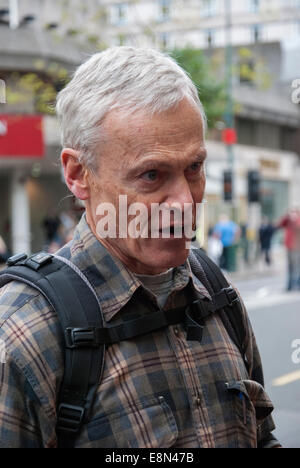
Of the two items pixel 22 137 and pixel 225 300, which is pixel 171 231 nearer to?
pixel 225 300

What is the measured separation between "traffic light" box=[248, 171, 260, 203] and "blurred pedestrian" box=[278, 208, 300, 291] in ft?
19.8

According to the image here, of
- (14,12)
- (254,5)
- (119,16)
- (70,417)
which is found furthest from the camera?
(254,5)

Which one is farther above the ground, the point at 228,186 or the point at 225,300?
the point at 228,186

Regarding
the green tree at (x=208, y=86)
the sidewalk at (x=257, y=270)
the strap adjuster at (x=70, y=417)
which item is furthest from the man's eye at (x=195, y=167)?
the green tree at (x=208, y=86)

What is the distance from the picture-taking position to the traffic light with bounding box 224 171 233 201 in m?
19.5

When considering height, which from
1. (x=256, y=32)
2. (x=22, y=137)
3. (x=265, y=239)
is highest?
(x=256, y=32)

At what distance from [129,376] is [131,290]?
0.17 metres

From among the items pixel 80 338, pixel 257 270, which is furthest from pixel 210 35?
pixel 80 338

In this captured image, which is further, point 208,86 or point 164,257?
point 208,86

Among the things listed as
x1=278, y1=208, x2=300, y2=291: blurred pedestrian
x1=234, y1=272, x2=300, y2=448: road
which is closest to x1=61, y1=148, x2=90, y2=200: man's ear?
x1=234, y1=272, x2=300, y2=448: road

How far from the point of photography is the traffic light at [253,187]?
2053 centimetres

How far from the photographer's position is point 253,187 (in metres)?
20.7
